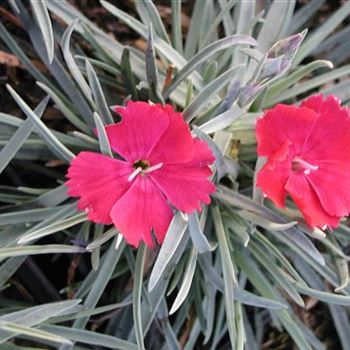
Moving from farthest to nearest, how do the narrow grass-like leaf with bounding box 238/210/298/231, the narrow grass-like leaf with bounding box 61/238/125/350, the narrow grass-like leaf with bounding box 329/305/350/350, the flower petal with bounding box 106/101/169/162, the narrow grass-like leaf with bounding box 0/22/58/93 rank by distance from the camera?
the narrow grass-like leaf with bounding box 329/305/350/350, the narrow grass-like leaf with bounding box 0/22/58/93, the narrow grass-like leaf with bounding box 61/238/125/350, the narrow grass-like leaf with bounding box 238/210/298/231, the flower petal with bounding box 106/101/169/162

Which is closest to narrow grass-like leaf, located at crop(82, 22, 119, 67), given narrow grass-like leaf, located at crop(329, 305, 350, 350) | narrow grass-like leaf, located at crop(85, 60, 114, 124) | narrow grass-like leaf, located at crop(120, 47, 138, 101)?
narrow grass-like leaf, located at crop(120, 47, 138, 101)

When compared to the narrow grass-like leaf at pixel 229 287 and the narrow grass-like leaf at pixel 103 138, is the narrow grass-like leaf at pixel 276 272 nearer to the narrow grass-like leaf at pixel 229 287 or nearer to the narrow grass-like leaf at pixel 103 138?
the narrow grass-like leaf at pixel 229 287

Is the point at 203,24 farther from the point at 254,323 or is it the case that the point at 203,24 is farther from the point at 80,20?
the point at 254,323

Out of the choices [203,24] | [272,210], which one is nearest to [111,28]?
[203,24]

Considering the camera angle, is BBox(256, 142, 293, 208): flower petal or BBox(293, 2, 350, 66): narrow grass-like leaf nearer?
BBox(256, 142, 293, 208): flower petal

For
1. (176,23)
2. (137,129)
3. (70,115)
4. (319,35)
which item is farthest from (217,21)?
(137,129)

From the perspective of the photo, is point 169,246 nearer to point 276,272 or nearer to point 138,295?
point 138,295

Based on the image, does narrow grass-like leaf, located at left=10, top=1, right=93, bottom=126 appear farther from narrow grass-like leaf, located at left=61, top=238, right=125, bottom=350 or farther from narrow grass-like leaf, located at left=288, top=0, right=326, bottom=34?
narrow grass-like leaf, located at left=288, top=0, right=326, bottom=34
